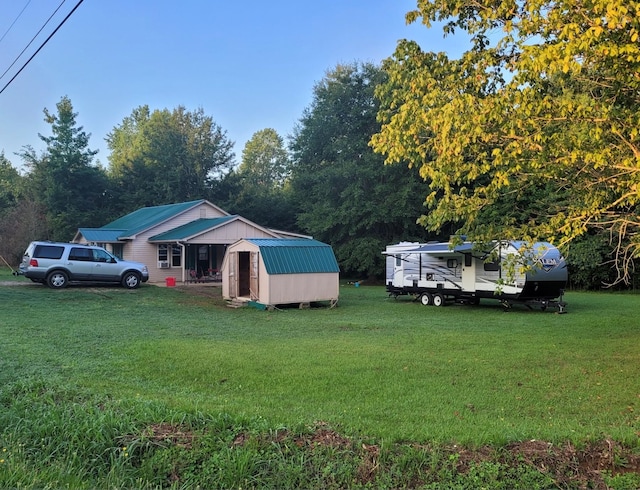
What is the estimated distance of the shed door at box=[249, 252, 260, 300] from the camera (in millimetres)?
17703

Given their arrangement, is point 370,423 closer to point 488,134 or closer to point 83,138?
point 488,134

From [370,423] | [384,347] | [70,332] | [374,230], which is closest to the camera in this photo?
[370,423]

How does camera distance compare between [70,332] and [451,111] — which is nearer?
[451,111]

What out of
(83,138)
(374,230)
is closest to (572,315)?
(374,230)

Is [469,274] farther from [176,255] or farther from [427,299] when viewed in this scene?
[176,255]

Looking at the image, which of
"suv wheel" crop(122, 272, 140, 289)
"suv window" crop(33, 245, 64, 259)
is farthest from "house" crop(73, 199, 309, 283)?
"suv window" crop(33, 245, 64, 259)

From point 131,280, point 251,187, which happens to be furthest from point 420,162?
point 251,187

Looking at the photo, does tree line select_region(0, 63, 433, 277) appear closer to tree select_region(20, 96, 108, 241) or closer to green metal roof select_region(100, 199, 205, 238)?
tree select_region(20, 96, 108, 241)

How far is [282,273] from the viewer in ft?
56.5

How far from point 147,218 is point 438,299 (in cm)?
1973

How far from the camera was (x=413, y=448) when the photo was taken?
438cm

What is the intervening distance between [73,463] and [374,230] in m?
31.5

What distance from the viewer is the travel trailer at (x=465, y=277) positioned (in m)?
17.3

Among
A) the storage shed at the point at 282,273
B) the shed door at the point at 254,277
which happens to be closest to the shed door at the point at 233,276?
the storage shed at the point at 282,273
